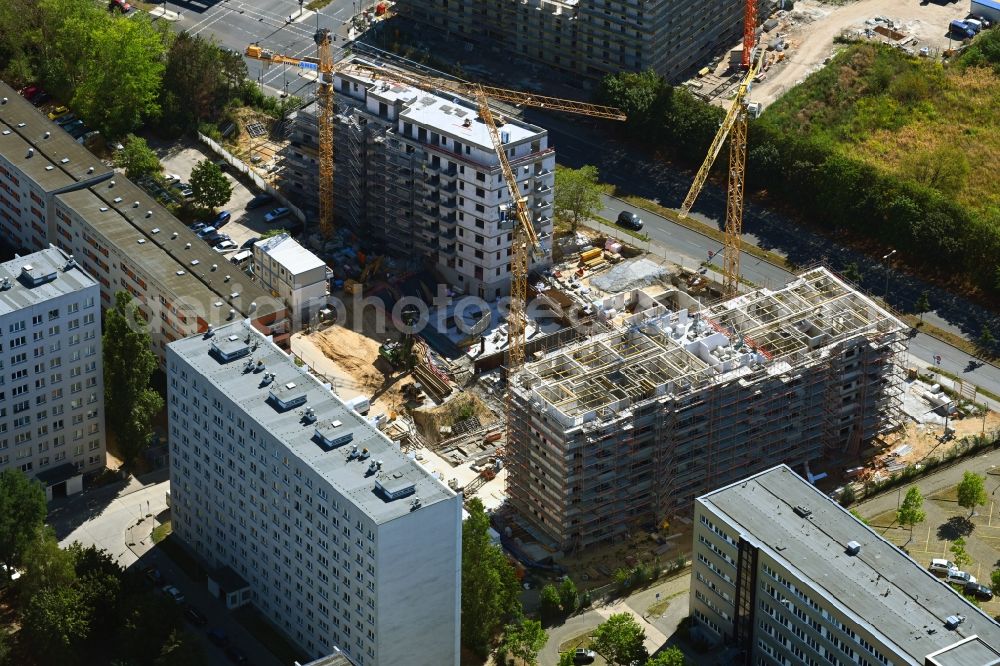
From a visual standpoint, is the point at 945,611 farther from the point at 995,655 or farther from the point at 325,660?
the point at 325,660

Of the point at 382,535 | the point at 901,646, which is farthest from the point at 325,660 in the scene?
the point at 901,646

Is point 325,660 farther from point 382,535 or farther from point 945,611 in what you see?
point 945,611

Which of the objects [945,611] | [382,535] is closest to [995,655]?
[945,611]

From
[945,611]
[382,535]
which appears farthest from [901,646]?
[382,535]

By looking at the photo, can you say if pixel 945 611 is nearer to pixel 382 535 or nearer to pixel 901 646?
pixel 901 646

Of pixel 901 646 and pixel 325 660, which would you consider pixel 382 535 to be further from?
pixel 901 646
